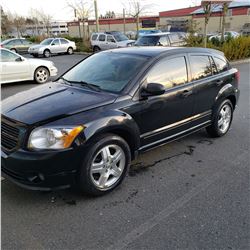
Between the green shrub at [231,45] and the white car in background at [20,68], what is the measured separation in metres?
8.01

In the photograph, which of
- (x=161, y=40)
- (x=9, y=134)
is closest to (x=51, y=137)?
(x=9, y=134)

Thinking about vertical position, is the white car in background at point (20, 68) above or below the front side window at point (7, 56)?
below

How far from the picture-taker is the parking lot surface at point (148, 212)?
264cm

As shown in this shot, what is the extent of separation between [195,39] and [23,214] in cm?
1449

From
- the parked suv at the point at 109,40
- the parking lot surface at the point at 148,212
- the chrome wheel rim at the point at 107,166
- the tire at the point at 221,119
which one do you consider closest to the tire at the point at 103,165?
the chrome wheel rim at the point at 107,166

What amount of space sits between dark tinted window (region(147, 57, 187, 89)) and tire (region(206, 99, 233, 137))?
1.07 m

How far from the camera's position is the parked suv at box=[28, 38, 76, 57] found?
2317 cm

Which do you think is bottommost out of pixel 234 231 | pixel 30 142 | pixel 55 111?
pixel 234 231

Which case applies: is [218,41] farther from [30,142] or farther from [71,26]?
[71,26]

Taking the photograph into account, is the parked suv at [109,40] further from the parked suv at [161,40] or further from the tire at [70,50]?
the parked suv at [161,40]

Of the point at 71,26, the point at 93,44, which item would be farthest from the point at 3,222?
the point at 71,26

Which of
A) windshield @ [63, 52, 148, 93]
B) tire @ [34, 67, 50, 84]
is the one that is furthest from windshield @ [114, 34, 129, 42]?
windshield @ [63, 52, 148, 93]

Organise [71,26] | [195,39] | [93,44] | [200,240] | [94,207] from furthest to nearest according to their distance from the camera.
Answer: [71,26]
[93,44]
[195,39]
[94,207]
[200,240]

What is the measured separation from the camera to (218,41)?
17016 millimetres
